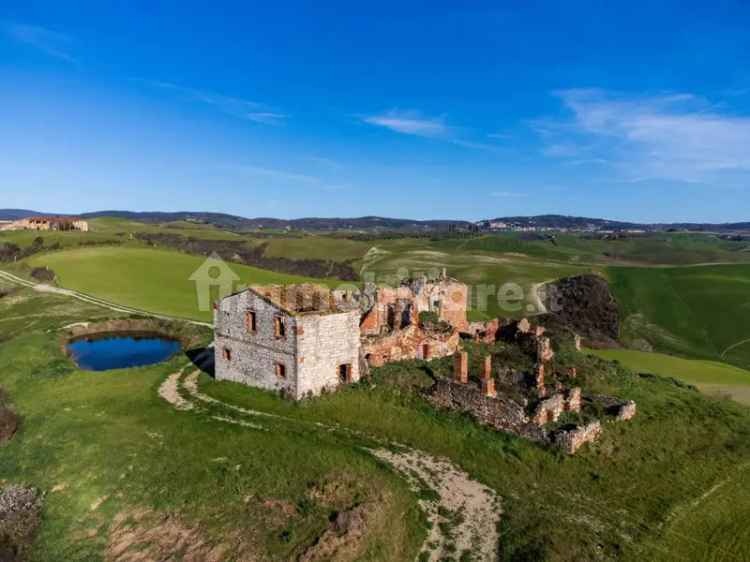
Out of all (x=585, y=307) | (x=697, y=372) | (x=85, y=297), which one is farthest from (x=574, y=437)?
(x=85, y=297)

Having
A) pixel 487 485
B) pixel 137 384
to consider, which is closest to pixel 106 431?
pixel 137 384

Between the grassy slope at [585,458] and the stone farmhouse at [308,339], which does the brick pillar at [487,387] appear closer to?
the grassy slope at [585,458]

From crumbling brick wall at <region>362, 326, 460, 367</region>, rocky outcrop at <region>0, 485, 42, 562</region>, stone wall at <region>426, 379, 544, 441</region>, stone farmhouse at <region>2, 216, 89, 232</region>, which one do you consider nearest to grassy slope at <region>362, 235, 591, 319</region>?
crumbling brick wall at <region>362, 326, 460, 367</region>

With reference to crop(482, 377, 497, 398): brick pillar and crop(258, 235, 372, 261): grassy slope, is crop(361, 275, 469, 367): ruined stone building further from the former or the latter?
crop(258, 235, 372, 261): grassy slope

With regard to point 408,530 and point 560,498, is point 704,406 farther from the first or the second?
point 408,530

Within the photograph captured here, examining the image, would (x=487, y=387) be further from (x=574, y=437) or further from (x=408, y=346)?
(x=408, y=346)

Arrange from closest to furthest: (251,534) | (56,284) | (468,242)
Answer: (251,534), (56,284), (468,242)

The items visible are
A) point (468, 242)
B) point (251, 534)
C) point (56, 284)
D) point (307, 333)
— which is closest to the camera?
point (251, 534)

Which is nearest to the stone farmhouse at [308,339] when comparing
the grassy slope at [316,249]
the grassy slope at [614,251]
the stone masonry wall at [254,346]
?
the stone masonry wall at [254,346]
